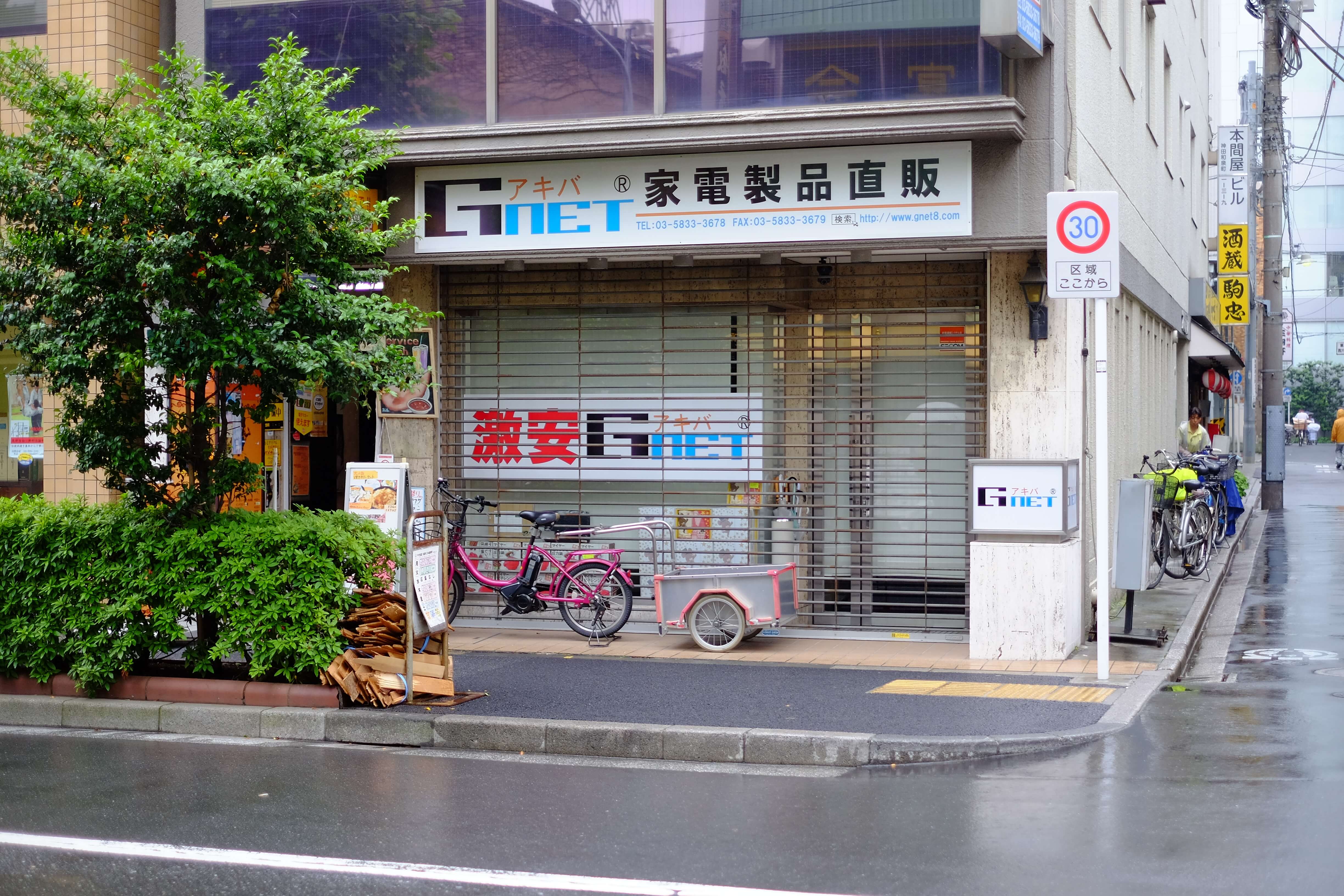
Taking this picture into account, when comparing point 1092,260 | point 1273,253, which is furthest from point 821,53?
point 1273,253

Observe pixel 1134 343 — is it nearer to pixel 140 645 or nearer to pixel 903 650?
pixel 903 650

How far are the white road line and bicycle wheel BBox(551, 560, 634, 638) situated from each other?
5841 mm

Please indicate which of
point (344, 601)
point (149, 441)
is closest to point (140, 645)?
point (344, 601)

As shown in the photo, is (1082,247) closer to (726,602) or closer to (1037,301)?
(1037,301)

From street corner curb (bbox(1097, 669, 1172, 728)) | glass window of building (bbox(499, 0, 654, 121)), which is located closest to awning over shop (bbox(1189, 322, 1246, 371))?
street corner curb (bbox(1097, 669, 1172, 728))

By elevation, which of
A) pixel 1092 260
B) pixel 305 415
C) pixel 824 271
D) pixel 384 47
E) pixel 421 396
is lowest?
pixel 305 415

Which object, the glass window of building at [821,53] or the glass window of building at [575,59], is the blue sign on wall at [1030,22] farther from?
the glass window of building at [575,59]

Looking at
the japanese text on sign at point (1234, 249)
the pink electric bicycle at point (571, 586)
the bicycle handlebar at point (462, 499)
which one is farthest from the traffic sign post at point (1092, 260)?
the japanese text on sign at point (1234, 249)

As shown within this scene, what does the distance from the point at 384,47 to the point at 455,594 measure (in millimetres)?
4768

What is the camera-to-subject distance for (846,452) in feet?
41.1

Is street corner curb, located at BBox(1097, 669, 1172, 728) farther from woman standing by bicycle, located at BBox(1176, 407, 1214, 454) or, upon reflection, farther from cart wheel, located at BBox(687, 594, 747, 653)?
woman standing by bicycle, located at BBox(1176, 407, 1214, 454)

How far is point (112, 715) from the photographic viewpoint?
357 inches

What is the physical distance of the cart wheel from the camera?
11.3 metres

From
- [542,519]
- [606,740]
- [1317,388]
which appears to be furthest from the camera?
[1317,388]
